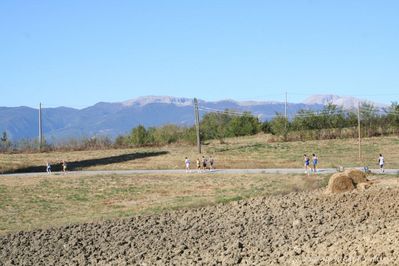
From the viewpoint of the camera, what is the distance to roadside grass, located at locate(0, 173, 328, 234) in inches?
1387

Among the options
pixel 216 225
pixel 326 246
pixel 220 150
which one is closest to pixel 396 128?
pixel 220 150

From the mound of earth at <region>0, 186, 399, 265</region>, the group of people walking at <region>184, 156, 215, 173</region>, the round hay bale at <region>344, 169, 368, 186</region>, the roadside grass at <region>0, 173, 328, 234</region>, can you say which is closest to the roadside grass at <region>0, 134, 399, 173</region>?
the group of people walking at <region>184, 156, 215, 173</region>

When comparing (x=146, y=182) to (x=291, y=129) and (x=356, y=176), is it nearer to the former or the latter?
(x=356, y=176)

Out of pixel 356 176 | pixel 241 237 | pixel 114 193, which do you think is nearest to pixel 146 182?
pixel 114 193

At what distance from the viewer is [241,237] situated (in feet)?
82.9

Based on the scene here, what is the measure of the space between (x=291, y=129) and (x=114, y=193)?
5145 cm

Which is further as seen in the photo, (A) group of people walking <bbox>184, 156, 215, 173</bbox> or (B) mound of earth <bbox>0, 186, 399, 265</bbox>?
(A) group of people walking <bbox>184, 156, 215, 173</bbox>

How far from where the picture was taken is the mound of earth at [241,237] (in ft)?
65.8

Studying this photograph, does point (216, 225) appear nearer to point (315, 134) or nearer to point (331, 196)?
point (331, 196)

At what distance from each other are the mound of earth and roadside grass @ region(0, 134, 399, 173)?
2519cm

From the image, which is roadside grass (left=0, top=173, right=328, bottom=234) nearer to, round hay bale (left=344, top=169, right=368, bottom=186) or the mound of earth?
the mound of earth

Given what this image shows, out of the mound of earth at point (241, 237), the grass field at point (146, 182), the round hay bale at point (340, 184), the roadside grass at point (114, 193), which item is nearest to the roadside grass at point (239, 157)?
the grass field at point (146, 182)

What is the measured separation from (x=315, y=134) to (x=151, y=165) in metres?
31.0

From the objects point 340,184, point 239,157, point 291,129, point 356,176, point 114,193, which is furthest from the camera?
point 291,129
